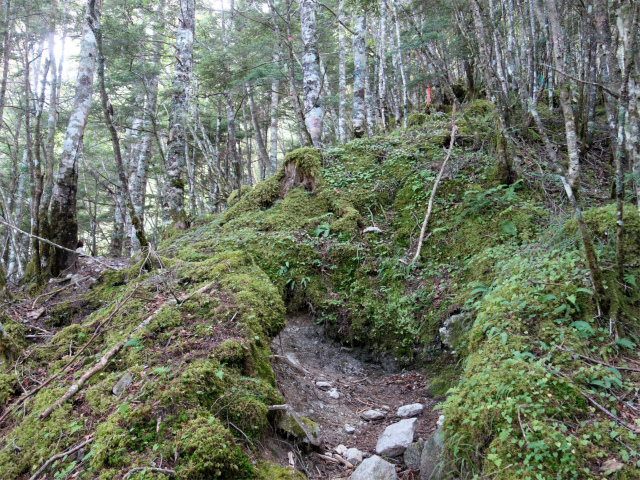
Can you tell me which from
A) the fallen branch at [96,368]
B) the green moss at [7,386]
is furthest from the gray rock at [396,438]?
the green moss at [7,386]

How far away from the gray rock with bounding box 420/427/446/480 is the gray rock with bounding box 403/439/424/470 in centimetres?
11

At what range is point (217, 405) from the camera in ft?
9.39

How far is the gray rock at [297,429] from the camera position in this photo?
129 inches

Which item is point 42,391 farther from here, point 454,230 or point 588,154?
point 588,154

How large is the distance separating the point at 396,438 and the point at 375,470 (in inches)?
21.3

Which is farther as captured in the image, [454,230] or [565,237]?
[454,230]

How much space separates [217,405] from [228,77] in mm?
11579

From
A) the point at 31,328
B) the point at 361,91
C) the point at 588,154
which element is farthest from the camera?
the point at 361,91

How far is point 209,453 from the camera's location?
95.8 inches

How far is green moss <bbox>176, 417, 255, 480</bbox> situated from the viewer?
7.79ft

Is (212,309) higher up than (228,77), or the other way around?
(228,77)

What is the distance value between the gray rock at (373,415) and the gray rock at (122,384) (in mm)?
2543

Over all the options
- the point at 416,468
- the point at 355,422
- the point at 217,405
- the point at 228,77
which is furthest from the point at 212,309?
the point at 228,77

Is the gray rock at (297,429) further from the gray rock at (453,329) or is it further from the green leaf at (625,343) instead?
the green leaf at (625,343)
